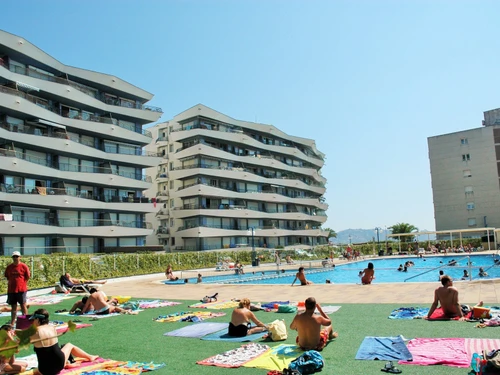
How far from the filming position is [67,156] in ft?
167

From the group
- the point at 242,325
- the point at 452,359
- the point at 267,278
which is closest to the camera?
the point at 452,359

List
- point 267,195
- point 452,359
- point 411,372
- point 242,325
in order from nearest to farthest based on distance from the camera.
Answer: point 411,372 < point 452,359 < point 242,325 < point 267,195

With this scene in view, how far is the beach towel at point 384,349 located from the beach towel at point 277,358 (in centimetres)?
131

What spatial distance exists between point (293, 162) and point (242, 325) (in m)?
79.8

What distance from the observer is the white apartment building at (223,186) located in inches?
2672

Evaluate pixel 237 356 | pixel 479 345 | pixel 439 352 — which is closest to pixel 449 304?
pixel 479 345

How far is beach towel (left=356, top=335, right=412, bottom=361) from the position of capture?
8.81m

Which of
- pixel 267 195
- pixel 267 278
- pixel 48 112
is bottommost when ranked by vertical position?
pixel 267 278

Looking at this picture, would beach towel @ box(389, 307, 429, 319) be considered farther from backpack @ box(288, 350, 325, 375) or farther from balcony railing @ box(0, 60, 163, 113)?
balcony railing @ box(0, 60, 163, 113)

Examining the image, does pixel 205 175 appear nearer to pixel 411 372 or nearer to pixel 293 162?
pixel 293 162

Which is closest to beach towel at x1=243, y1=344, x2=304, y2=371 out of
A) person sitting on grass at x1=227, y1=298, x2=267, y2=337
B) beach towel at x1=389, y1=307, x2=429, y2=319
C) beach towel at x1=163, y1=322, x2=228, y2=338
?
person sitting on grass at x1=227, y1=298, x2=267, y2=337

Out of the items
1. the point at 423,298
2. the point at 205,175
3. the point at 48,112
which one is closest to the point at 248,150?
the point at 205,175

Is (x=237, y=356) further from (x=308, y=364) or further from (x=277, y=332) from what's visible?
(x=308, y=364)

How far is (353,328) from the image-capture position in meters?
12.0
